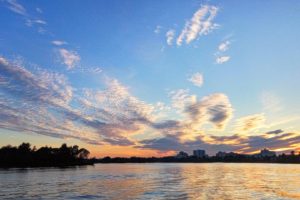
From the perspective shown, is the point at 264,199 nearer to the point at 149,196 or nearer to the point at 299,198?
the point at 299,198

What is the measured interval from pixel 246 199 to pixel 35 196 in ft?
92.7

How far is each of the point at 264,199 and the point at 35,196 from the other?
3076 cm

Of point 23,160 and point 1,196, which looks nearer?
point 1,196

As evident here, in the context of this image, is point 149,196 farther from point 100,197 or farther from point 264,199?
point 264,199

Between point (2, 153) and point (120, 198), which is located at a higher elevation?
point (2, 153)

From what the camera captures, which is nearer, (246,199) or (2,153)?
(246,199)

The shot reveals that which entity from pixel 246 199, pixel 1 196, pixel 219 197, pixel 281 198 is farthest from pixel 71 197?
pixel 281 198

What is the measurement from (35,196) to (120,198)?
11391 millimetres

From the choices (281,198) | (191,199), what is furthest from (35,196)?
(281,198)

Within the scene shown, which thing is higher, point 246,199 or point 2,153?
point 2,153

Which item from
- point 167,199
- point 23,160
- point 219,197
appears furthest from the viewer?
point 23,160

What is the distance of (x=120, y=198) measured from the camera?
50.3 metres

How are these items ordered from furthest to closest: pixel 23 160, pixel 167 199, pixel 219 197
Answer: pixel 23 160
pixel 219 197
pixel 167 199

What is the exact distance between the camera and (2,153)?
199750 millimetres
